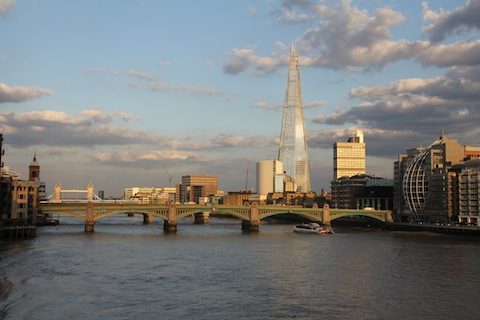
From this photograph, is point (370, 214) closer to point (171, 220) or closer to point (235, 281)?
point (171, 220)

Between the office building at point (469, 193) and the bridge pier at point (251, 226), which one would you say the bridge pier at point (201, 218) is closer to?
the bridge pier at point (251, 226)

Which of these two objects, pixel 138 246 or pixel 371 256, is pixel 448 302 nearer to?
pixel 371 256

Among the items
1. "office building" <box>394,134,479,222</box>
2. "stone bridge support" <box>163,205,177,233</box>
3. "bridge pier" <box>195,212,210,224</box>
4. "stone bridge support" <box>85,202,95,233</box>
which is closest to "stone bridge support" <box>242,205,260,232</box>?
"stone bridge support" <box>163,205,177,233</box>

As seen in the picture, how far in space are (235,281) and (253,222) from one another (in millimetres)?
79518

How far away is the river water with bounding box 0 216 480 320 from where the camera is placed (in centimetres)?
4241

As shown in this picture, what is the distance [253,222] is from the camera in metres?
134

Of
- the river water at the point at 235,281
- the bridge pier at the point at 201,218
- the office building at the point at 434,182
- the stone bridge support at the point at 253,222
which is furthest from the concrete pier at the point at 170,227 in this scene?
the office building at the point at 434,182

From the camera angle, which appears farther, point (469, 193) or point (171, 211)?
point (469, 193)

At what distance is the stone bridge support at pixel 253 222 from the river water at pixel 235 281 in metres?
42.9

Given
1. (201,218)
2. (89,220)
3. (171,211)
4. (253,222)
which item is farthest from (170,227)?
(201,218)

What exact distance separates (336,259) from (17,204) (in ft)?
218

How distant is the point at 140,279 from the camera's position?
55.9 metres

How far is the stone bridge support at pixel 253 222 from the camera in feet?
436

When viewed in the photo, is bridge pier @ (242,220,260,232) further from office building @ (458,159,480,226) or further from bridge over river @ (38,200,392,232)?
office building @ (458,159,480,226)
